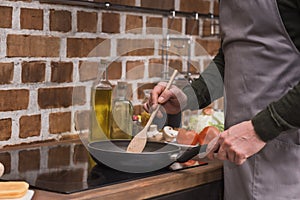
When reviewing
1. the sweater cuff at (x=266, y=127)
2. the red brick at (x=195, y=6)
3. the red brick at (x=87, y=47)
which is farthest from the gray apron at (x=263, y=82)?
the red brick at (x=195, y=6)

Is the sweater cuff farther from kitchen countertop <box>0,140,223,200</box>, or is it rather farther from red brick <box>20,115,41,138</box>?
red brick <box>20,115,41,138</box>

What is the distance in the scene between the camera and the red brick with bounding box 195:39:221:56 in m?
2.59

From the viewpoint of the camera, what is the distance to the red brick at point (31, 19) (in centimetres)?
189

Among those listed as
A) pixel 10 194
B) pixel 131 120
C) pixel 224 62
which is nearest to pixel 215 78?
pixel 224 62

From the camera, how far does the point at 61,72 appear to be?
6.61 feet

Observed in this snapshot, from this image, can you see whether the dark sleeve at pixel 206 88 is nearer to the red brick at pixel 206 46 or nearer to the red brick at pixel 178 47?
the red brick at pixel 178 47

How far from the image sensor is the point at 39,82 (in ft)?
6.40

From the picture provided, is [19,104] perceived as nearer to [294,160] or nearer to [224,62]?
[224,62]

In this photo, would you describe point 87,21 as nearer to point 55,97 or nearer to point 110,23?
point 110,23

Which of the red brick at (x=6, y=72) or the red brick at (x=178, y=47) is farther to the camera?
the red brick at (x=178, y=47)

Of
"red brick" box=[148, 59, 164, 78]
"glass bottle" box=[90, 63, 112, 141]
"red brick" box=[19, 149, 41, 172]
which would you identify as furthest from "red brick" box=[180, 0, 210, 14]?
"red brick" box=[19, 149, 41, 172]

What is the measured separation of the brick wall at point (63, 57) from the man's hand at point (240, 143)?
0.70 meters

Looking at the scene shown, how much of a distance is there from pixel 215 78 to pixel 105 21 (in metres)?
0.51

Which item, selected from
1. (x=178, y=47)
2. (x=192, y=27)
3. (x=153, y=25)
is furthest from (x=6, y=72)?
(x=192, y=27)
